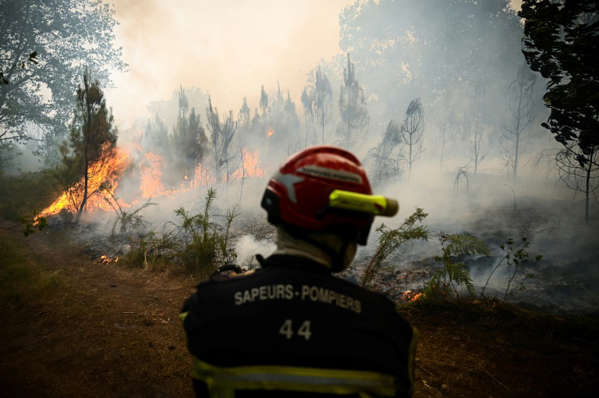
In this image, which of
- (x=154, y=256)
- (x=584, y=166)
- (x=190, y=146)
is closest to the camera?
(x=584, y=166)

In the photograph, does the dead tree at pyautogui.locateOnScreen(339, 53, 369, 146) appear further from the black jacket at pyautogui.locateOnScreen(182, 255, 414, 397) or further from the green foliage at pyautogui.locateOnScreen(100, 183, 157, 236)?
the black jacket at pyautogui.locateOnScreen(182, 255, 414, 397)

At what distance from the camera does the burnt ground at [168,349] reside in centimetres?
278

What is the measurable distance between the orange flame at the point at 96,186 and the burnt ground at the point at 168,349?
9.17m

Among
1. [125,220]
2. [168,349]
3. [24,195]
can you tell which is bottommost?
[168,349]

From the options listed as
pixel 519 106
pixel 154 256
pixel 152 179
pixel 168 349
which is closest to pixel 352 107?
pixel 519 106

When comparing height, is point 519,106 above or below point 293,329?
above

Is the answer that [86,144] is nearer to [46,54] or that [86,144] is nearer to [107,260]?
[107,260]

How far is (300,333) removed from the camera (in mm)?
1049

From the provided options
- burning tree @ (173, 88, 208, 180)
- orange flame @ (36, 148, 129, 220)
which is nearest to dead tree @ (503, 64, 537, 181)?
burning tree @ (173, 88, 208, 180)

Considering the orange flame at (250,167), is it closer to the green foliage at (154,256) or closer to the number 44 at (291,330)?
the green foliage at (154,256)

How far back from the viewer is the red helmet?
1.40m

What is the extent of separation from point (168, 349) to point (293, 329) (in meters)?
3.41

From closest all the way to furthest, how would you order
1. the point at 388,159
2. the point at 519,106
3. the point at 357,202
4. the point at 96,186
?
1. the point at 357,202
2. the point at 96,186
3. the point at 519,106
4. the point at 388,159

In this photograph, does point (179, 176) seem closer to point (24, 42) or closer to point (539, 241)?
point (24, 42)
